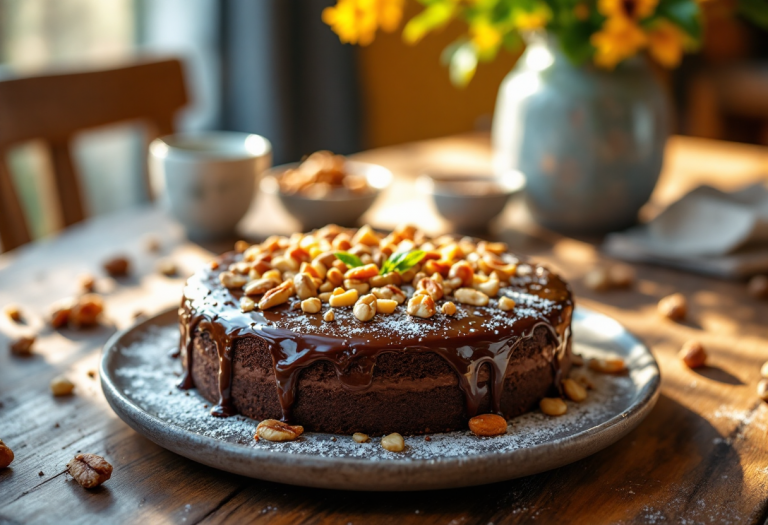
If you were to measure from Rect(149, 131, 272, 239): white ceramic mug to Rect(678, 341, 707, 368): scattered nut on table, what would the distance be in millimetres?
989

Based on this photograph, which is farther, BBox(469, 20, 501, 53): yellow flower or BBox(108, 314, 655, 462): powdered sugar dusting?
BBox(469, 20, 501, 53): yellow flower

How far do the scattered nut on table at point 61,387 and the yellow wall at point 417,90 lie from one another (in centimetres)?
307

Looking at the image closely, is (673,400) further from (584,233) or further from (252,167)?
(252,167)

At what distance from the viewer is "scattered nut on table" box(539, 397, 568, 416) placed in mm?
955

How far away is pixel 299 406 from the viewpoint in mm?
906

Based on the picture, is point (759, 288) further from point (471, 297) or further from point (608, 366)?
point (471, 297)

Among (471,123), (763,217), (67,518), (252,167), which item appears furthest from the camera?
(471,123)

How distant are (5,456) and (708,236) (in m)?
1.39

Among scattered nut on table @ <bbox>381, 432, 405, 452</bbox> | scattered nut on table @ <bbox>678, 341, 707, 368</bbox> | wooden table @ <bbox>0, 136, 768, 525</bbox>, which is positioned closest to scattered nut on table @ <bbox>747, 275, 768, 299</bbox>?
wooden table @ <bbox>0, 136, 768, 525</bbox>

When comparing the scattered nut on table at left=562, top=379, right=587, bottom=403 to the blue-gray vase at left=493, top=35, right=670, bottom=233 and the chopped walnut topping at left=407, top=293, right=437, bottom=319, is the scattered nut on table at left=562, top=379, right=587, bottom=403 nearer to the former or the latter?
the chopped walnut topping at left=407, top=293, right=437, bottom=319

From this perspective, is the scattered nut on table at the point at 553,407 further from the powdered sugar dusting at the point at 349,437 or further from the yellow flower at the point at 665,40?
the yellow flower at the point at 665,40

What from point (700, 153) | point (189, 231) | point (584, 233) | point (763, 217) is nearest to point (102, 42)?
point (189, 231)

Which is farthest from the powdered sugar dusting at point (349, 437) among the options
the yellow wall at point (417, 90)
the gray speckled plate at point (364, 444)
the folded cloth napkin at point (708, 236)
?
the yellow wall at point (417, 90)

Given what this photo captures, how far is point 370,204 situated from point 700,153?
143cm
